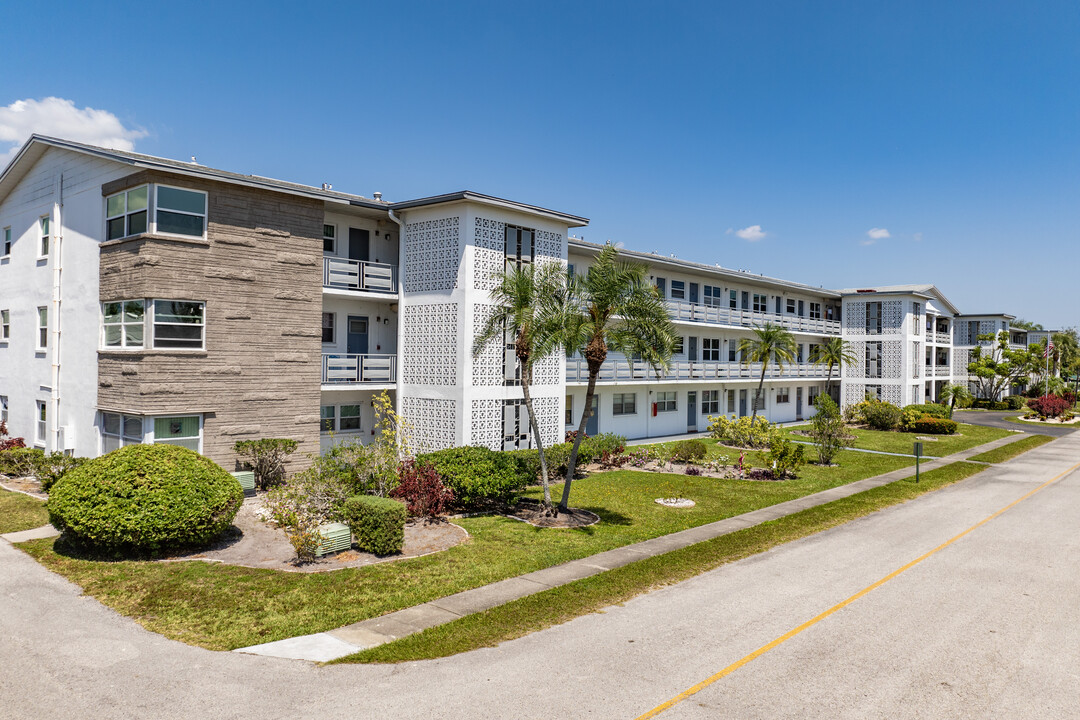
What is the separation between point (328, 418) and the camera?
23.4 m

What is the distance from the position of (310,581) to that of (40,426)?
59.4ft

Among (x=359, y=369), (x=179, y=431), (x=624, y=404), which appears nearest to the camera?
(x=179, y=431)

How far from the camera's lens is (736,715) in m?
7.48

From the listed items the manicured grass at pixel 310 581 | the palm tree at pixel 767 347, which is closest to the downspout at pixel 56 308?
the manicured grass at pixel 310 581

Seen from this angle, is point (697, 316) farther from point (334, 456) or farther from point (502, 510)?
point (334, 456)

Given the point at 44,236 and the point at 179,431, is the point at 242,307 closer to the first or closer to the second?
the point at 179,431

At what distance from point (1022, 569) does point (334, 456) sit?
51.6ft

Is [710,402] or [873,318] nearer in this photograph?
[710,402]

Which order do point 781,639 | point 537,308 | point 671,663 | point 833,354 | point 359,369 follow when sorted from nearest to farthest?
point 671,663, point 781,639, point 537,308, point 359,369, point 833,354

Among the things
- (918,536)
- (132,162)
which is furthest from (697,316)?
(132,162)

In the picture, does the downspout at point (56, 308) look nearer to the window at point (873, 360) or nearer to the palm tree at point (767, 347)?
the palm tree at point (767, 347)

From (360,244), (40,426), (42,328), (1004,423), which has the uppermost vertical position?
(360,244)

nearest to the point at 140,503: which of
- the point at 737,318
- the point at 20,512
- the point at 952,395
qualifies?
the point at 20,512

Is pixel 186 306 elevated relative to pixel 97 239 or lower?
lower
